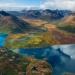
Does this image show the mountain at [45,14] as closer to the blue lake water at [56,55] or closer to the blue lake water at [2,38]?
the blue lake water at [2,38]

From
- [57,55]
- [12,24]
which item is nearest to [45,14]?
[12,24]

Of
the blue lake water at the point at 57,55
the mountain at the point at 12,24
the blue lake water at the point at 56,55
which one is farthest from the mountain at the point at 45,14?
the blue lake water at the point at 57,55

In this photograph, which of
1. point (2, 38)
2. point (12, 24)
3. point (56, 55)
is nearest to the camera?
point (56, 55)

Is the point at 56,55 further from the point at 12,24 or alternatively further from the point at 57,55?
the point at 12,24

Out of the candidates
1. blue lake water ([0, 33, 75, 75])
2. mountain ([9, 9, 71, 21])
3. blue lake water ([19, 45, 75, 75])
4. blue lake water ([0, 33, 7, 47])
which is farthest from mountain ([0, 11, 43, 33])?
blue lake water ([19, 45, 75, 75])

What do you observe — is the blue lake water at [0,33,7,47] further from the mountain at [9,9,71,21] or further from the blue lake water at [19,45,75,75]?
the mountain at [9,9,71,21]

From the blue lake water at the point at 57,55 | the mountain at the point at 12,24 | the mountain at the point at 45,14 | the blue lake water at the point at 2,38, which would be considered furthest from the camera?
the mountain at the point at 45,14

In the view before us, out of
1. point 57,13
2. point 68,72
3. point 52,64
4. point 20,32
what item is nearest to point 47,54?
point 52,64

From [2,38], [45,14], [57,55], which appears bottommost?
[57,55]
